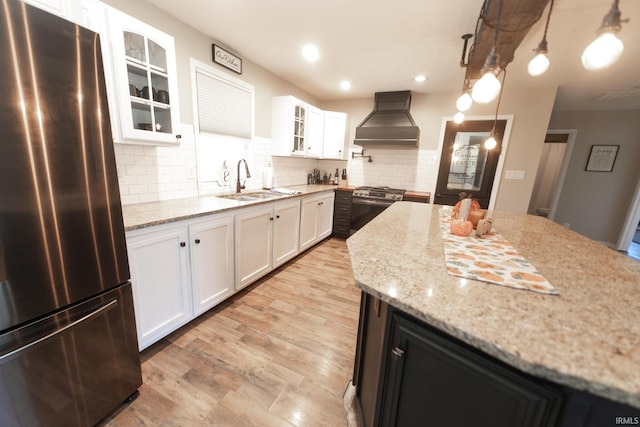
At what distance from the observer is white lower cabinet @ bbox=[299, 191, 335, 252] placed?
331 centimetres

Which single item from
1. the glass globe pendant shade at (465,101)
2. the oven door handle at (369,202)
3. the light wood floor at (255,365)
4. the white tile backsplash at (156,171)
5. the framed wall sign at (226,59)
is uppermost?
the framed wall sign at (226,59)

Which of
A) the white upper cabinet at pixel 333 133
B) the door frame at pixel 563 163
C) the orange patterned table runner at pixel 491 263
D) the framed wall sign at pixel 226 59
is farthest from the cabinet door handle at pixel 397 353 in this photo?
the door frame at pixel 563 163

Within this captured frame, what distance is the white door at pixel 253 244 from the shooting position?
7.30ft

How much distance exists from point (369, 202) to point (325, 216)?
2.49ft

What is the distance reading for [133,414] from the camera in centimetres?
126

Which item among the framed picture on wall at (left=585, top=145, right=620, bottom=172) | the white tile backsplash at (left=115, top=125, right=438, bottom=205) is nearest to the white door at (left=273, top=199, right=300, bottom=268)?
the white tile backsplash at (left=115, top=125, right=438, bottom=205)

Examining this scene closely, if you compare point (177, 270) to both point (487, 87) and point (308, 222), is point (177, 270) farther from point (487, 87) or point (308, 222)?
point (487, 87)

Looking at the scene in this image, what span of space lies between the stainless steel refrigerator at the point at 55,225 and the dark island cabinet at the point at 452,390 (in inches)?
50.0

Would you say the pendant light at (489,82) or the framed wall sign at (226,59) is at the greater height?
the framed wall sign at (226,59)

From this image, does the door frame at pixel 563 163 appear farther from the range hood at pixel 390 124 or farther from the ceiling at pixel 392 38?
the range hood at pixel 390 124

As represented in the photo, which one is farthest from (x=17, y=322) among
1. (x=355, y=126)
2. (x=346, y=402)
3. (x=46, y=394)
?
(x=355, y=126)

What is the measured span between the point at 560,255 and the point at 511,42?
5.01 feet

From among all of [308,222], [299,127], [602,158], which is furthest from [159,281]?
[602,158]

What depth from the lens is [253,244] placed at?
94.5 inches
